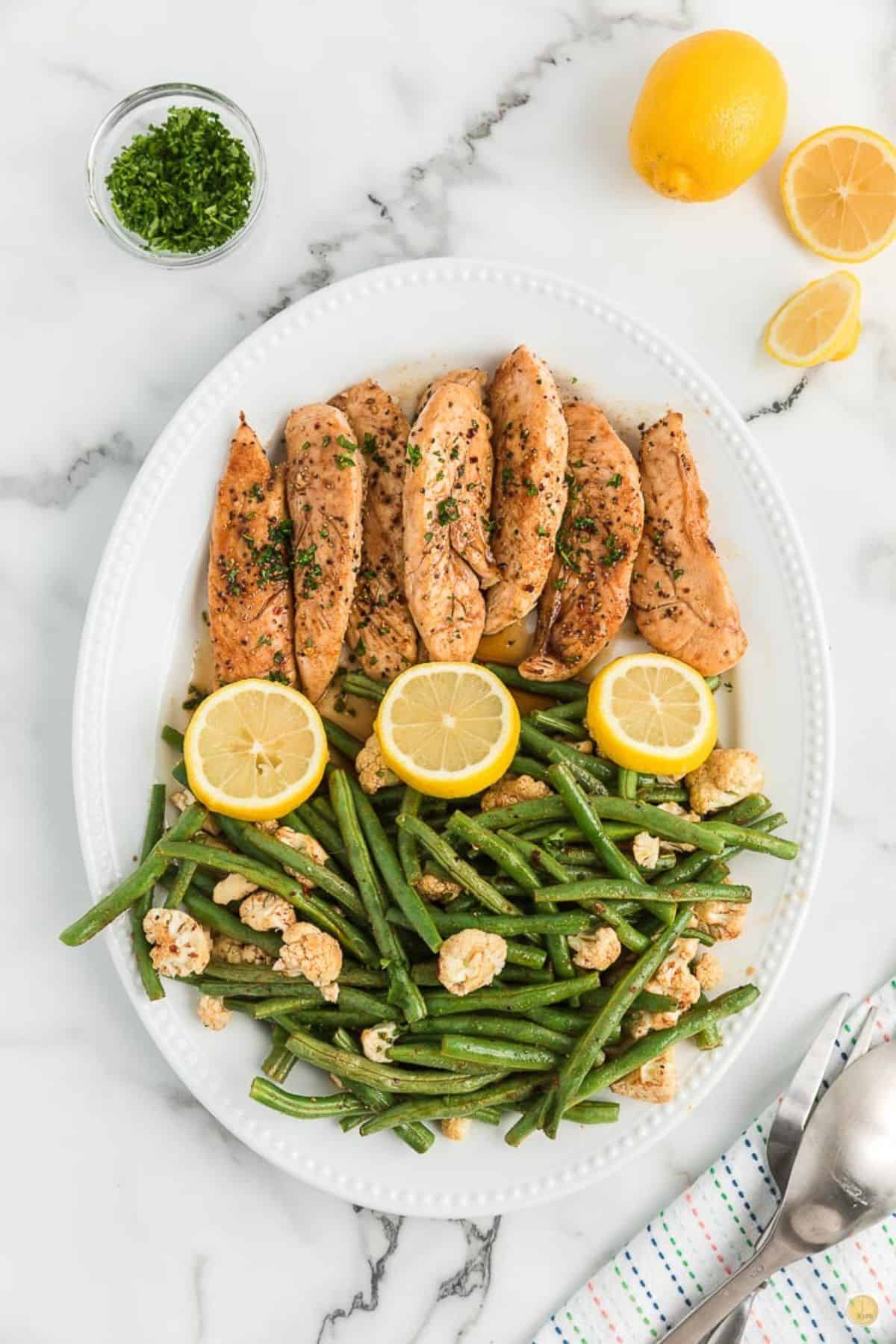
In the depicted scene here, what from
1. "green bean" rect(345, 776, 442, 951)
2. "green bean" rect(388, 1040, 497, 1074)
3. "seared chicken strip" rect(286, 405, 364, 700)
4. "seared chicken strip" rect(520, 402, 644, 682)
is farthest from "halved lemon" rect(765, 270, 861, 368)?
"green bean" rect(388, 1040, 497, 1074)

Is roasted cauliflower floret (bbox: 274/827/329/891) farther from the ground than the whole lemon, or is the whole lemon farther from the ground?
the whole lemon

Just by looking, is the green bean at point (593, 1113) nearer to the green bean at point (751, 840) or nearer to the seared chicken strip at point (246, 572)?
the green bean at point (751, 840)

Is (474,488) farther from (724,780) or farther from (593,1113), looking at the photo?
(593,1113)

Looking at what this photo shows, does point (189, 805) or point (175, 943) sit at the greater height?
point (189, 805)

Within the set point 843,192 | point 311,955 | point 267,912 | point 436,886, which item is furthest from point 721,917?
point 843,192

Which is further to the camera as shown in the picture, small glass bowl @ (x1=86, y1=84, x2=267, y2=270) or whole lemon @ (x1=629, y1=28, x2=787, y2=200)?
small glass bowl @ (x1=86, y1=84, x2=267, y2=270)

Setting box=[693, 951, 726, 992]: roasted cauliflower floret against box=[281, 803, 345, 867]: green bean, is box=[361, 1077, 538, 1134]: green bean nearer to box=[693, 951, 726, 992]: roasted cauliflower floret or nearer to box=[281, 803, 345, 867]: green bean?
box=[693, 951, 726, 992]: roasted cauliflower floret

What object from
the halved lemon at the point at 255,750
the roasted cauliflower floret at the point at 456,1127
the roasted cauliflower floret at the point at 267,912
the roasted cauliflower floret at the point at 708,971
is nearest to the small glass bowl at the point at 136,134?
the halved lemon at the point at 255,750
